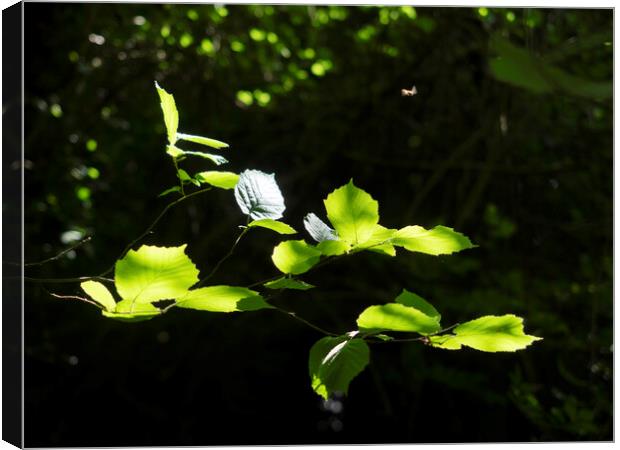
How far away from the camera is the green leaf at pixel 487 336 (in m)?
0.52

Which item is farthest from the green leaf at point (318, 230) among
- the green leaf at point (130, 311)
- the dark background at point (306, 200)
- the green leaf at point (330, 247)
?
the dark background at point (306, 200)

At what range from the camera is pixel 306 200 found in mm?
2477

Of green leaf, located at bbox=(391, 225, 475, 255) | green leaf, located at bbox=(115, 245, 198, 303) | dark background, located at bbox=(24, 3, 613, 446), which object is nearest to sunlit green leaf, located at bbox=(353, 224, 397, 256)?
green leaf, located at bbox=(391, 225, 475, 255)

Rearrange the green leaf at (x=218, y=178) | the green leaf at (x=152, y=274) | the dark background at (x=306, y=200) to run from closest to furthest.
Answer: the green leaf at (x=152, y=274) → the green leaf at (x=218, y=178) → the dark background at (x=306, y=200)

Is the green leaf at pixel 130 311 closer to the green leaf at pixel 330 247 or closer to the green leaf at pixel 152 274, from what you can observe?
the green leaf at pixel 152 274

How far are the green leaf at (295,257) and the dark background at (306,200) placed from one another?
4.84 ft

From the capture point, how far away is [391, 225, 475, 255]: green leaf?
545 millimetres

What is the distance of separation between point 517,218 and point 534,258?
15cm

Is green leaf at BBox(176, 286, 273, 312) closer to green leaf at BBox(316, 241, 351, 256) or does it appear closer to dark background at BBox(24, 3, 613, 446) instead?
green leaf at BBox(316, 241, 351, 256)

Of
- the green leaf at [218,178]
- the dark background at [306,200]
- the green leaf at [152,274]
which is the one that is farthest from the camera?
the dark background at [306,200]

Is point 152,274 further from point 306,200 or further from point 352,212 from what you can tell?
point 306,200

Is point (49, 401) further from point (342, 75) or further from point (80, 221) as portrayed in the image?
point (342, 75)

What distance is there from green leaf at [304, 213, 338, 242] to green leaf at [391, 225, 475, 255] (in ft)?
0.14

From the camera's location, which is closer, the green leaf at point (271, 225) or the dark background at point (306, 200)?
the green leaf at point (271, 225)
